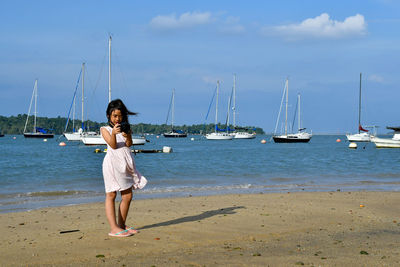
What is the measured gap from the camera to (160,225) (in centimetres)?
770

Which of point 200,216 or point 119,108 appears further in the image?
point 200,216

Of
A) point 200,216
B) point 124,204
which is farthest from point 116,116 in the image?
point 200,216

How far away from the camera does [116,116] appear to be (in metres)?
6.47

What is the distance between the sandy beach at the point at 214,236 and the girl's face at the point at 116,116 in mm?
1701

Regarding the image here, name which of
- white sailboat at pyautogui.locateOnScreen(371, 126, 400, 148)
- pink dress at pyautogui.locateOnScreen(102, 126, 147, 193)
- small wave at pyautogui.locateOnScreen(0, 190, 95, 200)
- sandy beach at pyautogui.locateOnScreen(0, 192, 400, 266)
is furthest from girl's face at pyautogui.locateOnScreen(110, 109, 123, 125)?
white sailboat at pyautogui.locateOnScreen(371, 126, 400, 148)

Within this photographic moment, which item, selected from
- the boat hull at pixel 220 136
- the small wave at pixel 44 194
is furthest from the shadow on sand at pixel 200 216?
the boat hull at pixel 220 136

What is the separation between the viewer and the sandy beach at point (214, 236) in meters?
5.52

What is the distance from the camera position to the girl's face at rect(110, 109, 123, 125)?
6458mm

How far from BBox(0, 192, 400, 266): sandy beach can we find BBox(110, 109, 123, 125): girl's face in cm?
170

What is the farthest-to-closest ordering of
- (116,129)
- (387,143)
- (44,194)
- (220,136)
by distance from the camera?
(220,136), (387,143), (44,194), (116,129)

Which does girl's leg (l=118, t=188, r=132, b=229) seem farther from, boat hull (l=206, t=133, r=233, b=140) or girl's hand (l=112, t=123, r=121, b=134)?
boat hull (l=206, t=133, r=233, b=140)

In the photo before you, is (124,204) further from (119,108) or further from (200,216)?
(200,216)

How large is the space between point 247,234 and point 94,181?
1247cm

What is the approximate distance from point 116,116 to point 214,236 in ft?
7.49
